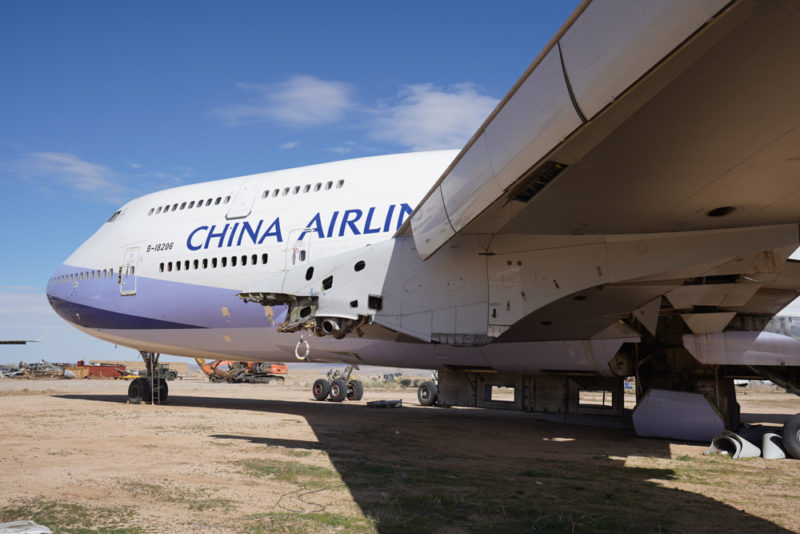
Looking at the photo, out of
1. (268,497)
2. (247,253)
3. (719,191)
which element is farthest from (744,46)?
(247,253)

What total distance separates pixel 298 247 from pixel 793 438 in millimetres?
10040

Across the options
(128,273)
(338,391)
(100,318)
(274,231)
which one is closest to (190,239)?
(128,273)

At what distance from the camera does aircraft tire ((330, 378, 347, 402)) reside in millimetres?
23531

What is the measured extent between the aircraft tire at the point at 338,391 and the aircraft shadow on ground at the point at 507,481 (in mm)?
9969

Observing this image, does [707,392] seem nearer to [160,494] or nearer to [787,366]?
[787,366]

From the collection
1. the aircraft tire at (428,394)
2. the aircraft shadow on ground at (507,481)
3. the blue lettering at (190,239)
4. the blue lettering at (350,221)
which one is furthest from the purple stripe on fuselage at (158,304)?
the aircraft tire at (428,394)

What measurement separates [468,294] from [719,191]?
3333 mm

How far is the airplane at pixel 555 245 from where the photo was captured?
128 inches

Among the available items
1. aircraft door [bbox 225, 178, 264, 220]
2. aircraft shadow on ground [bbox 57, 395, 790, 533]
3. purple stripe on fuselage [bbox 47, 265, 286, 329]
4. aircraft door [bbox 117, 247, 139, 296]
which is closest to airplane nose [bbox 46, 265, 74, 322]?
purple stripe on fuselage [bbox 47, 265, 286, 329]

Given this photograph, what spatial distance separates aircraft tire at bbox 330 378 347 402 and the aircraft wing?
18.2m

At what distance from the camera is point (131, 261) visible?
1711 cm

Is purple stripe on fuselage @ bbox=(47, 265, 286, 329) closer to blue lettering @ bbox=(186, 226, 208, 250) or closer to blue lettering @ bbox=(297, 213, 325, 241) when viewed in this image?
blue lettering @ bbox=(186, 226, 208, 250)

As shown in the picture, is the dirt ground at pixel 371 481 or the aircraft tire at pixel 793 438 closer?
the dirt ground at pixel 371 481

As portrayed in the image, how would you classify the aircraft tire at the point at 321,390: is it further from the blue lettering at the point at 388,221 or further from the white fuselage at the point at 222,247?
the blue lettering at the point at 388,221
